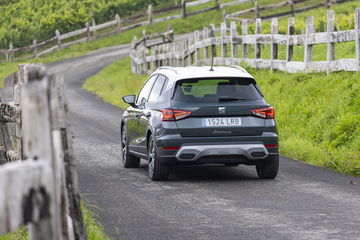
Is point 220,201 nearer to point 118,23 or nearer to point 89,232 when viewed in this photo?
point 89,232

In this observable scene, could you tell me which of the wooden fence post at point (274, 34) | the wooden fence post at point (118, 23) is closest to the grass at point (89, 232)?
the wooden fence post at point (274, 34)

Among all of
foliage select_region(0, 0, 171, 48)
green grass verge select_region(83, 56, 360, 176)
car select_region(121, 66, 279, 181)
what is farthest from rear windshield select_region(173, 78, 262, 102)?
foliage select_region(0, 0, 171, 48)

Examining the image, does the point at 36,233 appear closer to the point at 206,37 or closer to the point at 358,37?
the point at 358,37

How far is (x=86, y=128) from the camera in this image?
20469mm

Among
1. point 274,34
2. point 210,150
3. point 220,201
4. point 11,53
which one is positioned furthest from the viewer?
point 11,53

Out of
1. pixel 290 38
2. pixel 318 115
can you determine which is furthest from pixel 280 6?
pixel 318 115

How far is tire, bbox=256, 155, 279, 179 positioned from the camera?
12.0 metres

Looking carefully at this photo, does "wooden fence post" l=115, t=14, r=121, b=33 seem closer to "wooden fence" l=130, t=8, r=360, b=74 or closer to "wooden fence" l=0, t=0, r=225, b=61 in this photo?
"wooden fence" l=0, t=0, r=225, b=61

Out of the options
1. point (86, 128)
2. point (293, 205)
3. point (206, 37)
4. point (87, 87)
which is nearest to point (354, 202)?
point (293, 205)

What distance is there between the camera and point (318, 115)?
1627 cm

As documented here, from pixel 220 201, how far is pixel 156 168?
1899 millimetres

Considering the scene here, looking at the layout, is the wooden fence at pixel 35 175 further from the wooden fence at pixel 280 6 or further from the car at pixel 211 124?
the wooden fence at pixel 280 6

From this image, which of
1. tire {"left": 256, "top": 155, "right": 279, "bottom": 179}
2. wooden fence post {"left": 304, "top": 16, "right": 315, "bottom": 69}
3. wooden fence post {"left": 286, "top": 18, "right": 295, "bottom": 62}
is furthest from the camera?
wooden fence post {"left": 286, "top": 18, "right": 295, "bottom": 62}

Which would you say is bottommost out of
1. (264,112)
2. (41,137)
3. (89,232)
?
(89,232)
